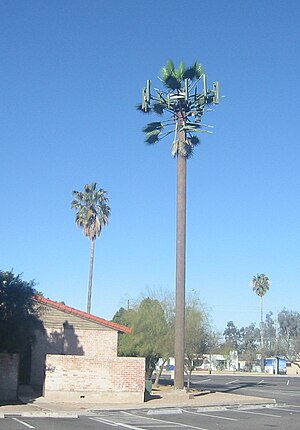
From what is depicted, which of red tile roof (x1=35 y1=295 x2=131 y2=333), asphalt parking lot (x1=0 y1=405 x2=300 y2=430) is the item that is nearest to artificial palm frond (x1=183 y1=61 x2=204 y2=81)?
red tile roof (x1=35 y1=295 x2=131 y2=333)

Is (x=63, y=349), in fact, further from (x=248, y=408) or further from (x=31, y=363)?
(x=248, y=408)

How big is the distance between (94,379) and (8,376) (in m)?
3.70

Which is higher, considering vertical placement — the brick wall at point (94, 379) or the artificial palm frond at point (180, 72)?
the artificial palm frond at point (180, 72)

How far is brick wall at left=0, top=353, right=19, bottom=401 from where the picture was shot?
91.8 ft

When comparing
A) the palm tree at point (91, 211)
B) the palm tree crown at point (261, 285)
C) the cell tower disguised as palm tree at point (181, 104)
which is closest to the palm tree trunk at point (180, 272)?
the cell tower disguised as palm tree at point (181, 104)

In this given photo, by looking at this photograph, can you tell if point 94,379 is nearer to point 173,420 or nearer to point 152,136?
point 173,420

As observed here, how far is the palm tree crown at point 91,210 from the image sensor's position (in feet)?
204

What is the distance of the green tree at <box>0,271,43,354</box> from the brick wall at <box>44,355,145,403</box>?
5.33 ft

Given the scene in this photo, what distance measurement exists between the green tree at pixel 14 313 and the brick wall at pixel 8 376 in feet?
1.16

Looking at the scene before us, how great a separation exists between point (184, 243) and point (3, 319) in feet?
33.6

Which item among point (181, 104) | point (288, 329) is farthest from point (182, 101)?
point (288, 329)

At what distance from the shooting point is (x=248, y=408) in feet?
91.9

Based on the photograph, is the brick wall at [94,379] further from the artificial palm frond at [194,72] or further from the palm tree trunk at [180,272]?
the artificial palm frond at [194,72]

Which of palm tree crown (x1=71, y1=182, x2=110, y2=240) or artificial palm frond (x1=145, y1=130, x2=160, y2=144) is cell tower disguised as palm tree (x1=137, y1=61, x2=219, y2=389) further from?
palm tree crown (x1=71, y1=182, x2=110, y2=240)
